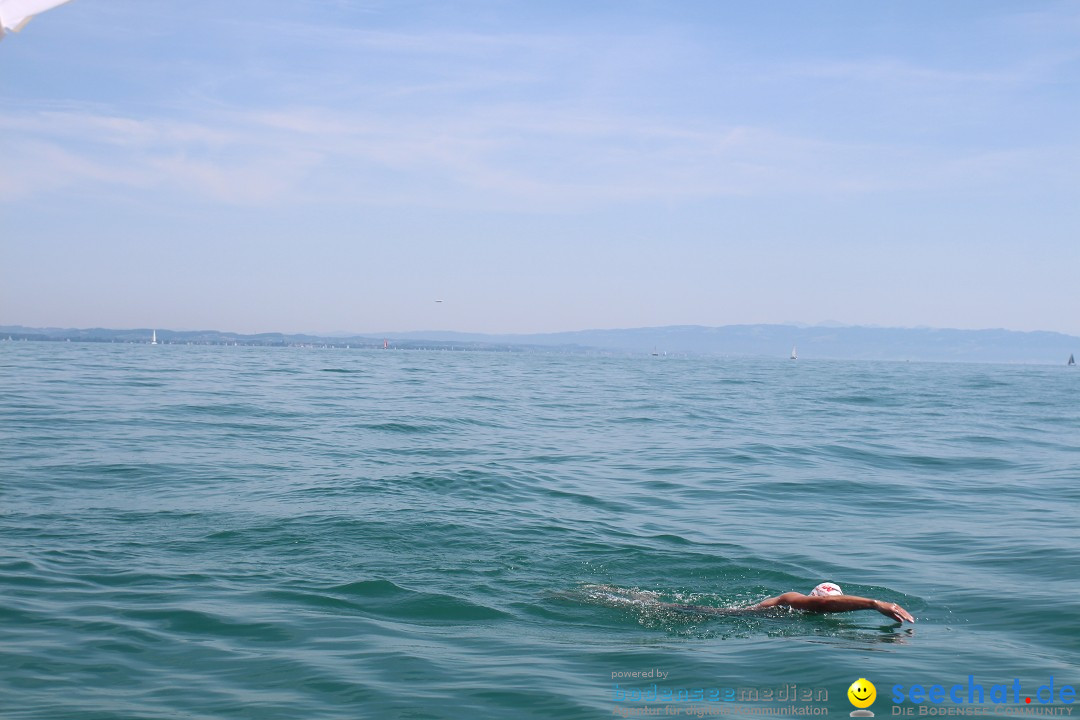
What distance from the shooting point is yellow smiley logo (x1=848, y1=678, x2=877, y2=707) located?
7.06 m

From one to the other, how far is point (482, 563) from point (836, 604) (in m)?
4.39

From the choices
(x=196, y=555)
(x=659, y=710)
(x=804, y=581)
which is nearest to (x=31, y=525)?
(x=196, y=555)

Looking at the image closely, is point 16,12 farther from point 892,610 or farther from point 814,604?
point 814,604

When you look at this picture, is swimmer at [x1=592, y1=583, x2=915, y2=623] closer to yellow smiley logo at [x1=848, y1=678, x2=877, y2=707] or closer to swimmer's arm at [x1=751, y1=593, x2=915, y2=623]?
swimmer's arm at [x1=751, y1=593, x2=915, y2=623]

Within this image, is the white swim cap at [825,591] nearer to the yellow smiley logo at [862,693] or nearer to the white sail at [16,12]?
the yellow smiley logo at [862,693]

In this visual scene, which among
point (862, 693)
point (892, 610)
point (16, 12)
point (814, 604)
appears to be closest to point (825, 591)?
point (814, 604)

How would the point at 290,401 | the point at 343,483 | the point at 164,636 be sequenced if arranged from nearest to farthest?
the point at 164,636 < the point at 343,483 < the point at 290,401

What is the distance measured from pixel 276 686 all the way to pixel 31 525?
6.88 m

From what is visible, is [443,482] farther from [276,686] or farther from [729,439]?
[729,439]

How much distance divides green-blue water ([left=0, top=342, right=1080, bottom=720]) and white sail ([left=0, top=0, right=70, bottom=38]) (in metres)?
5.13

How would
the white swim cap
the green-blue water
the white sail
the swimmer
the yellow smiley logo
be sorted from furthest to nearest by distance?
the white swim cap → the swimmer → the green-blue water → the yellow smiley logo → the white sail

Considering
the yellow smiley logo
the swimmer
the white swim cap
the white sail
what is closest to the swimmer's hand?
the swimmer

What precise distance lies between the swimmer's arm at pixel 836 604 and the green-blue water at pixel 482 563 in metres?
0.17

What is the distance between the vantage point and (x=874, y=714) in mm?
6910
